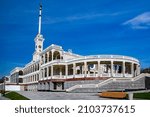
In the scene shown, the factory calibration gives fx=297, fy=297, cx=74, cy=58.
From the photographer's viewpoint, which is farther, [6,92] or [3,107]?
[6,92]

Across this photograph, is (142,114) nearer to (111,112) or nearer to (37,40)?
(111,112)

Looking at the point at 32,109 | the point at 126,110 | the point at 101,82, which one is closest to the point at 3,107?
the point at 32,109

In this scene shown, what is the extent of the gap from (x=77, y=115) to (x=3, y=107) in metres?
1.38

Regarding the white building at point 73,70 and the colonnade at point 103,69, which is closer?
the white building at point 73,70

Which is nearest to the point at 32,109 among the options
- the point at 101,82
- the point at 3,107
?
the point at 3,107

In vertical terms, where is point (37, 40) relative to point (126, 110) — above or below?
above

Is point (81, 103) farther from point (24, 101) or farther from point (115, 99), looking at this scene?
point (24, 101)

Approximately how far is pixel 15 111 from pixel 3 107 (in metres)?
0.24

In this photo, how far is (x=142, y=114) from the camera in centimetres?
522

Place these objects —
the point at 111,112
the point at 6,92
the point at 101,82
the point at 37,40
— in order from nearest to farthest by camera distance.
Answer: the point at 111,112, the point at 37,40, the point at 6,92, the point at 101,82

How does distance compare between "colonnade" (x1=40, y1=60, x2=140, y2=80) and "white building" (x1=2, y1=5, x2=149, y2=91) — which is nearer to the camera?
"white building" (x1=2, y1=5, x2=149, y2=91)

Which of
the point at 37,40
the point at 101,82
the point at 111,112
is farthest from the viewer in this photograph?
the point at 101,82

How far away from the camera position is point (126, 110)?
5207mm

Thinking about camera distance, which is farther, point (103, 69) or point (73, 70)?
point (73, 70)
